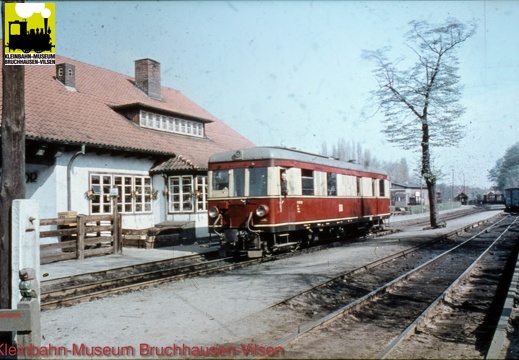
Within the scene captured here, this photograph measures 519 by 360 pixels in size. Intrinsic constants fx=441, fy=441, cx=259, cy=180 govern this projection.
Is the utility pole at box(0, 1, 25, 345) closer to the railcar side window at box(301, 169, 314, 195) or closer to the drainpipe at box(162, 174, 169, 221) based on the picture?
the railcar side window at box(301, 169, 314, 195)

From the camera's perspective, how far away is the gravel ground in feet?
19.2

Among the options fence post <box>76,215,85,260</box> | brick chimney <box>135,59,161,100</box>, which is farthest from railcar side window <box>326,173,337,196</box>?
brick chimney <box>135,59,161,100</box>

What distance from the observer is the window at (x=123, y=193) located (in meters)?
17.2

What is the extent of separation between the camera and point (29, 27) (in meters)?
6.39

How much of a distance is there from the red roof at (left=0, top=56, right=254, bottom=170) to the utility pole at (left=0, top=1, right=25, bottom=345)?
915 centimetres

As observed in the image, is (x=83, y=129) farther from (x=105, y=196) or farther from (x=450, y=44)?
(x=450, y=44)

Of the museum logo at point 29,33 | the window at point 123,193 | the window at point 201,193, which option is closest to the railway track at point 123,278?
the museum logo at point 29,33

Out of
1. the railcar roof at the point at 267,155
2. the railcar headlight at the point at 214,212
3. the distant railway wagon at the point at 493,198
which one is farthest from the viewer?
the distant railway wagon at the point at 493,198

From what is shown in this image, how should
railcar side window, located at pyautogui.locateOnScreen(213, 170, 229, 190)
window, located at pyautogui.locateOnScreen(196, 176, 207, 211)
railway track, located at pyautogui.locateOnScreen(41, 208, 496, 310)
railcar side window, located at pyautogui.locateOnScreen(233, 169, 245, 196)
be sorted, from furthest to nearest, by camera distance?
1. window, located at pyautogui.locateOnScreen(196, 176, 207, 211)
2. railcar side window, located at pyautogui.locateOnScreen(213, 170, 229, 190)
3. railcar side window, located at pyautogui.locateOnScreen(233, 169, 245, 196)
4. railway track, located at pyautogui.locateOnScreen(41, 208, 496, 310)

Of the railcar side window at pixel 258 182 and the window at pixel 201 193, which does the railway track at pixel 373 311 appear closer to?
the railcar side window at pixel 258 182

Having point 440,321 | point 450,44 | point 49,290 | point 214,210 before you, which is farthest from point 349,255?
point 450,44

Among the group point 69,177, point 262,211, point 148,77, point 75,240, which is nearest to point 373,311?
point 262,211

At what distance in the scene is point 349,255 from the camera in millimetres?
14055

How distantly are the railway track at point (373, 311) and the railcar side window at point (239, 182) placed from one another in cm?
445
